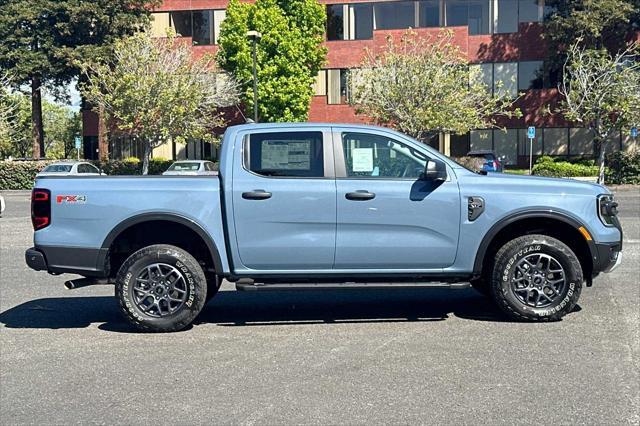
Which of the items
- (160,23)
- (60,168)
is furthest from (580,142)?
(60,168)

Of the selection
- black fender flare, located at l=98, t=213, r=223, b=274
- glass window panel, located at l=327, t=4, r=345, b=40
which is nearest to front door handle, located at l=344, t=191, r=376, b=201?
black fender flare, located at l=98, t=213, r=223, b=274

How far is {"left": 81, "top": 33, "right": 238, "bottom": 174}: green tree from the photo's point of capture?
3409 centimetres

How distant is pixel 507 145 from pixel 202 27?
20843 mm

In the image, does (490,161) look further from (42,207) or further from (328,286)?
(42,207)

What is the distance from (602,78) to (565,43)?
12.0 feet

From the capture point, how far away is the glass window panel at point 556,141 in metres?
42.0

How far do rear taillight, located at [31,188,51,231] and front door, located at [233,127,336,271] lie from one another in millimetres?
1763

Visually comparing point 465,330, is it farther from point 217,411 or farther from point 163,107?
point 163,107

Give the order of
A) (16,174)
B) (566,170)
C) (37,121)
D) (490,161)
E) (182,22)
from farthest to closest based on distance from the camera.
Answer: (37,121)
(182,22)
(16,174)
(566,170)
(490,161)

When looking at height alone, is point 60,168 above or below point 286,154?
below

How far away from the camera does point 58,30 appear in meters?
43.0

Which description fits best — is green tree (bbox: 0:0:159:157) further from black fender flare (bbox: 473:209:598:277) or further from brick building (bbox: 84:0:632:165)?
black fender flare (bbox: 473:209:598:277)

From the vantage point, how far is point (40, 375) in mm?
5332

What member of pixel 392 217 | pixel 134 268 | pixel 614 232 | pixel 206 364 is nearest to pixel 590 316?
pixel 614 232
